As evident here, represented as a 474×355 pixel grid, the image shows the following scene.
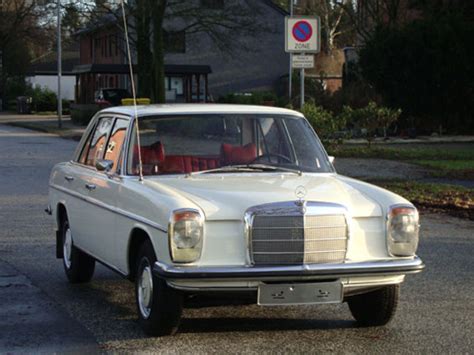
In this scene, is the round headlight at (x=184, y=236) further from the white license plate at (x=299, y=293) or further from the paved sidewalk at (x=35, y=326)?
the paved sidewalk at (x=35, y=326)

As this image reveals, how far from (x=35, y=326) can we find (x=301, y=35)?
12139mm

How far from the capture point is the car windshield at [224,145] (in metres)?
7.56

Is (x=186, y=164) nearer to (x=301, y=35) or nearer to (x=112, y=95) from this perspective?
(x=301, y=35)

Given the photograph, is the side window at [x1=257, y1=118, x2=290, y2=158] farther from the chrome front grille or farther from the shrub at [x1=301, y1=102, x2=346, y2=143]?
the shrub at [x1=301, y1=102, x2=346, y2=143]

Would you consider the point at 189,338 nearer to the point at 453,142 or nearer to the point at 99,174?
the point at 99,174

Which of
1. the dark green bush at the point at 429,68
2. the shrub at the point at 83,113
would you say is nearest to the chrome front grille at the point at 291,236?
the dark green bush at the point at 429,68

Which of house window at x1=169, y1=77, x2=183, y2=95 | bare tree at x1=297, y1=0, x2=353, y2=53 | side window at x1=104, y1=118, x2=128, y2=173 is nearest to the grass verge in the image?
side window at x1=104, y1=118, x2=128, y2=173

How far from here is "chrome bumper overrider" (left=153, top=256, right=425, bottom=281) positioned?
615 centimetres

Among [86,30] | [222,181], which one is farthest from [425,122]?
[222,181]

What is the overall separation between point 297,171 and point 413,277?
2.06 meters

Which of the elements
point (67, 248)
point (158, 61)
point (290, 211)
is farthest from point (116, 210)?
point (158, 61)

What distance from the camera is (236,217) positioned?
629cm

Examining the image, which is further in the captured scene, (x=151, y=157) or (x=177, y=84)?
(x=177, y=84)

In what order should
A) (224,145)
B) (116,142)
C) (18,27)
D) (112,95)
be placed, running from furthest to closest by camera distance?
(18,27) → (112,95) → (116,142) → (224,145)
